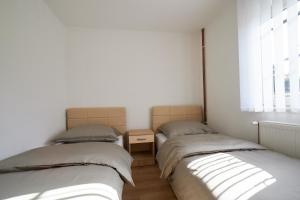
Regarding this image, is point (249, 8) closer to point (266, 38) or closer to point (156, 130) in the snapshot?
point (266, 38)

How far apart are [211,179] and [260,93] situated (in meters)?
1.26

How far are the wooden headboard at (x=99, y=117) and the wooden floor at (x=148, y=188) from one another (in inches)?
34.9

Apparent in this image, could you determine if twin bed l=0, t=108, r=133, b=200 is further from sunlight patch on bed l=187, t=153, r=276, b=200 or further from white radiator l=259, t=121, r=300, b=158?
white radiator l=259, t=121, r=300, b=158

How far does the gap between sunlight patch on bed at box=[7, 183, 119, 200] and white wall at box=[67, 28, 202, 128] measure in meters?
2.15

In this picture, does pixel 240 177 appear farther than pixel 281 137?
No

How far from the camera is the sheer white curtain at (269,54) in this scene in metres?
1.50

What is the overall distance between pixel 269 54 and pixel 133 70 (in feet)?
6.88

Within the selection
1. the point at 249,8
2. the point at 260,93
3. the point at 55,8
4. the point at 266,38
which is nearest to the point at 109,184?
the point at 260,93

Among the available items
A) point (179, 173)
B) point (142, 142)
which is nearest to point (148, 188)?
point (179, 173)

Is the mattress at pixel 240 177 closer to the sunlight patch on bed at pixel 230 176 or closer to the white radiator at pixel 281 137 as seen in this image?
the sunlight patch on bed at pixel 230 176

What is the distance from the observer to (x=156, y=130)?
3.09 meters

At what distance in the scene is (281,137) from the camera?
5.47 ft

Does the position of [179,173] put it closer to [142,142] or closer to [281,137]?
[281,137]

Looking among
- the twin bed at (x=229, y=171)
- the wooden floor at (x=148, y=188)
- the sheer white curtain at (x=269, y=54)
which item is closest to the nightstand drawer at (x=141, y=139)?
the wooden floor at (x=148, y=188)
